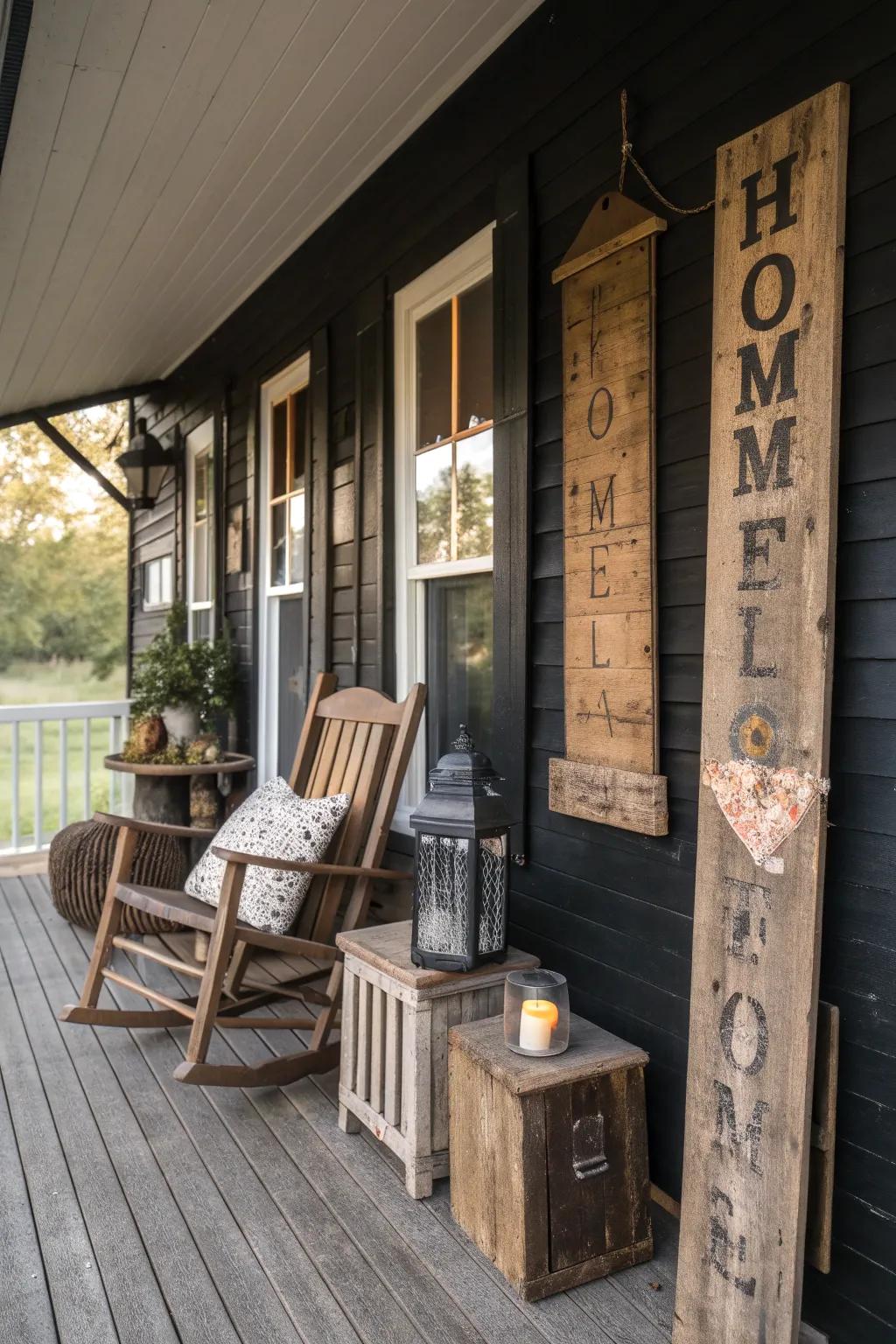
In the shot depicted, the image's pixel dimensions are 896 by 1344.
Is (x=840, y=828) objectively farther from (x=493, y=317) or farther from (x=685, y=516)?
(x=493, y=317)

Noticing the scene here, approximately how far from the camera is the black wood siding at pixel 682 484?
4.96 feet

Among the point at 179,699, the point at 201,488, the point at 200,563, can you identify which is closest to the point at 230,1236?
the point at 179,699

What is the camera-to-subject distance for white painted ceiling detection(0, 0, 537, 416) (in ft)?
7.62

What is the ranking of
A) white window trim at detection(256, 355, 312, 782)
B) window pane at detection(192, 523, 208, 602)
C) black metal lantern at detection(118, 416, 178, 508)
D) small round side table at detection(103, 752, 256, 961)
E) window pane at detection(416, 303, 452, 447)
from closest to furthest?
window pane at detection(416, 303, 452, 447), small round side table at detection(103, 752, 256, 961), white window trim at detection(256, 355, 312, 782), window pane at detection(192, 523, 208, 602), black metal lantern at detection(118, 416, 178, 508)

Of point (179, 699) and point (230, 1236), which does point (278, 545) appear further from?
point (230, 1236)

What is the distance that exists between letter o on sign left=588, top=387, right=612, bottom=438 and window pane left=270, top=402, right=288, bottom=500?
2.38 meters

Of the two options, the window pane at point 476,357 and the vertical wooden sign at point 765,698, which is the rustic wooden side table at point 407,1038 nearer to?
the vertical wooden sign at point 765,698

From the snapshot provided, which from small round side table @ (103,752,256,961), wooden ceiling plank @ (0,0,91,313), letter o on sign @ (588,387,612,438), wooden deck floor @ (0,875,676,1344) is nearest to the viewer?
wooden deck floor @ (0,875,676,1344)

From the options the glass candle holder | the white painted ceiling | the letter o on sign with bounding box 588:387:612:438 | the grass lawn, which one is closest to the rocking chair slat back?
the glass candle holder

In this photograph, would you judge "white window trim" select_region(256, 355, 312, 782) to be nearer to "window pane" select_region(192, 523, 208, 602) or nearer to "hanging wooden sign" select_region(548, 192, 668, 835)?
"window pane" select_region(192, 523, 208, 602)

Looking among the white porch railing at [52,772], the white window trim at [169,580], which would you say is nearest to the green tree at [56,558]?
the white porch railing at [52,772]

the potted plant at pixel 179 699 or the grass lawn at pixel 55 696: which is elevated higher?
the potted plant at pixel 179 699

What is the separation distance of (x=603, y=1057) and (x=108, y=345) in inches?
184

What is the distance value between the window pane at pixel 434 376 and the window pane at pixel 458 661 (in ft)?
1.61
